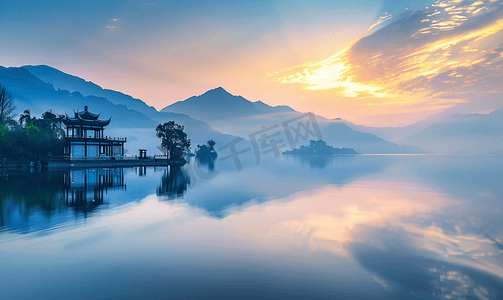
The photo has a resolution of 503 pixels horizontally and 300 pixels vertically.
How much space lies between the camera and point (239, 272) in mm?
7312

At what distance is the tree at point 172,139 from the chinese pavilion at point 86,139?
1053cm

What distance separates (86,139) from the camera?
53.3 metres

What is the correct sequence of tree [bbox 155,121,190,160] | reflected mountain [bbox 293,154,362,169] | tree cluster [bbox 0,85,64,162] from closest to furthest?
tree cluster [bbox 0,85,64,162] → tree [bbox 155,121,190,160] → reflected mountain [bbox 293,154,362,169]

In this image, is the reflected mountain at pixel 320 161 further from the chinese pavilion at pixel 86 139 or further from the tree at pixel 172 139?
the chinese pavilion at pixel 86 139

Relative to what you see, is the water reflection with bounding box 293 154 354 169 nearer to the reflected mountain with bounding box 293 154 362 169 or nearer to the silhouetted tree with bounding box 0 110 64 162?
the reflected mountain with bounding box 293 154 362 169

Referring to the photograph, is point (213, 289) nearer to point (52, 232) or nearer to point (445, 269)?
point (445, 269)

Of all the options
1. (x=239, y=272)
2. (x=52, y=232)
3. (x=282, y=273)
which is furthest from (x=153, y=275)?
(x=52, y=232)

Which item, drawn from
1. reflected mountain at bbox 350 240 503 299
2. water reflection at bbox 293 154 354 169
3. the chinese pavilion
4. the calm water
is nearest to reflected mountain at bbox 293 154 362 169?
water reflection at bbox 293 154 354 169

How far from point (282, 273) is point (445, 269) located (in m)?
5.24

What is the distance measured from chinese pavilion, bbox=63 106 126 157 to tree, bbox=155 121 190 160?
10526 millimetres

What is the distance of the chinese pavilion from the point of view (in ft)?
173

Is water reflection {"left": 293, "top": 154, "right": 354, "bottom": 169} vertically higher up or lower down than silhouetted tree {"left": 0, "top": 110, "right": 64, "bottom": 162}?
lower down

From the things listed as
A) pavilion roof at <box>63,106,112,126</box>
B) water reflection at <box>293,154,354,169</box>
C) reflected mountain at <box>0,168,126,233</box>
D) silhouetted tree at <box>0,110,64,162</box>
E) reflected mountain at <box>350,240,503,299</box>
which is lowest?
water reflection at <box>293,154,354,169</box>

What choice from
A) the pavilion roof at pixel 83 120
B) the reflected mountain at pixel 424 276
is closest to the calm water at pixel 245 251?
the reflected mountain at pixel 424 276
